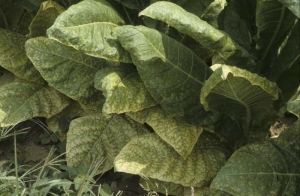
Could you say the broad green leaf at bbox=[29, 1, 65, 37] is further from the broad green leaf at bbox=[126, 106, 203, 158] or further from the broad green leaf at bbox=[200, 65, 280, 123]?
the broad green leaf at bbox=[200, 65, 280, 123]

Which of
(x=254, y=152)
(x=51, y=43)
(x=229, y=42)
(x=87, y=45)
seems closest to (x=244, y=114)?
(x=254, y=152)

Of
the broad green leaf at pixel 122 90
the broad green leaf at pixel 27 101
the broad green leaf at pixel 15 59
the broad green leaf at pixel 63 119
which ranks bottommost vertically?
the broad green leaf at pixel 63 119

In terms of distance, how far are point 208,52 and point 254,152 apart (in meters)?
0.50

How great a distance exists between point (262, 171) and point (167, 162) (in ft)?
1.17

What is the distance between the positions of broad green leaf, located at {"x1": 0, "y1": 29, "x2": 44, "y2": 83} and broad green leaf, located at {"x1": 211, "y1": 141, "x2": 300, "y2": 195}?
3.38 feet

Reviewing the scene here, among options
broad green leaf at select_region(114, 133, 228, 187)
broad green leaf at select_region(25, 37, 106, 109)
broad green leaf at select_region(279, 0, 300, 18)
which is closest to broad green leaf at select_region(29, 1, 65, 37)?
broad green leaf at select_region(25, 37, 106, 109)

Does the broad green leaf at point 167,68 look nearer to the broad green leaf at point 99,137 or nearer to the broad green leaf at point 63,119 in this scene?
the broad green leaf at point 99,137

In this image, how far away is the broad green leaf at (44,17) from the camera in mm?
2339

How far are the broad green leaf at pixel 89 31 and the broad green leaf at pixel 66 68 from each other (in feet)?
0.94

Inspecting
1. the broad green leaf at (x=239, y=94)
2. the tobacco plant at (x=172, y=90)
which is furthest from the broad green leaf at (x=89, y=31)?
the broad green leaf at (x=239, y=94)

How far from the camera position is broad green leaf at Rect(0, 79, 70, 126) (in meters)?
2.34

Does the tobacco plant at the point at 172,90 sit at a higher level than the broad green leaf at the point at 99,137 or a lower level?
higher

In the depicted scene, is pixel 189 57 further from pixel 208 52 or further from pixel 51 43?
pixel 51 43

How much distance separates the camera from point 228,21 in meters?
2.30
